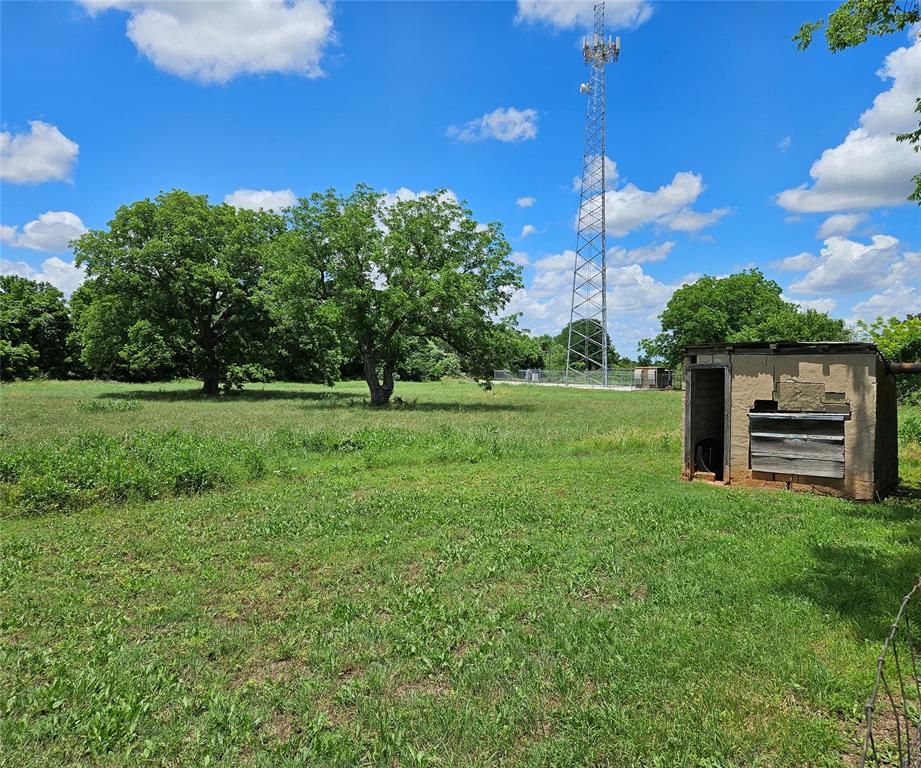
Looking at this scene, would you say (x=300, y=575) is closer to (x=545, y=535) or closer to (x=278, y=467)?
(x=545, y=535)

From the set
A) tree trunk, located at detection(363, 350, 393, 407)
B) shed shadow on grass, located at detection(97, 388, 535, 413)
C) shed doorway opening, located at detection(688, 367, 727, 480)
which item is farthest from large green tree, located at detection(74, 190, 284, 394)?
shed doorway opening, located at detection(688, 367, 727, 480)

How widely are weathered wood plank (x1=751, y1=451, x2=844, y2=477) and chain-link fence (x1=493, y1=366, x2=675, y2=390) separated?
29091mm

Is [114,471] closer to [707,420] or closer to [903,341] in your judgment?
[707,420]

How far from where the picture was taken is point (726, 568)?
5.79m

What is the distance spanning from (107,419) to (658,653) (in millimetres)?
20221

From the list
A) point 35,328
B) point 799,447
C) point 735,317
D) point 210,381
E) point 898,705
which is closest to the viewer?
point 898,705

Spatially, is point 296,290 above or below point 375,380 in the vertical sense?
above

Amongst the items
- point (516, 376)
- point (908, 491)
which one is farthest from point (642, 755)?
point (516, 376)

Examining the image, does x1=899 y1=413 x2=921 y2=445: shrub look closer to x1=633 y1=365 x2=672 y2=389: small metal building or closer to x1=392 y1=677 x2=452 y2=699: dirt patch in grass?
x1=392 y1=677 x2=452 y2=699: dirt patch in grass

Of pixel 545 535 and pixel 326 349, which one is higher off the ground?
pixel 326 349

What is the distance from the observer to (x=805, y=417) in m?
9.62

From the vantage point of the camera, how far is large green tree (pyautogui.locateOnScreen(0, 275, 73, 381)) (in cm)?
4594

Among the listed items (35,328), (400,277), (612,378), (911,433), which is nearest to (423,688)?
(911,433)

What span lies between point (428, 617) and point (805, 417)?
8.11 metres
